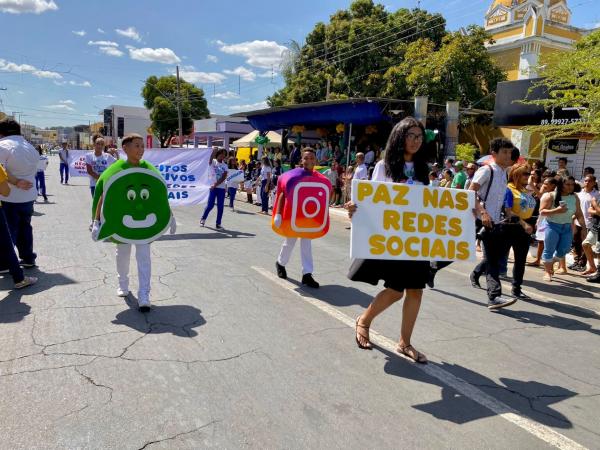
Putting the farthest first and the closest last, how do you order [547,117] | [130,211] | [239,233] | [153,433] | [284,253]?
[547,117] < [239,233] < [284,253] < [130,211] < [153,433]

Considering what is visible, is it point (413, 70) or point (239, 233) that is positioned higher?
point (413, 70)

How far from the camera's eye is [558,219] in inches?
298

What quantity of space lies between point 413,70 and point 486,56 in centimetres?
347

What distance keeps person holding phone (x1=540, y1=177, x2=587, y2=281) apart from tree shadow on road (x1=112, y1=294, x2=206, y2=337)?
571 centimetres

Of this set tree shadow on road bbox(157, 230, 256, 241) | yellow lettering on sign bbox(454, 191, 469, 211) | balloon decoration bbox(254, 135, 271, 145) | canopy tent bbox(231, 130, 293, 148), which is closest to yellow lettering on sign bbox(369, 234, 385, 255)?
yellow lettering on sign bbox(454, 191, 469, 211)

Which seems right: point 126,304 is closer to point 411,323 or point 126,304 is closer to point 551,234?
point 411,323

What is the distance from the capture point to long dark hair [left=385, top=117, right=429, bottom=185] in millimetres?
3814

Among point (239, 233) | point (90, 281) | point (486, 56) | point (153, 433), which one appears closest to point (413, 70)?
point (486, 56)

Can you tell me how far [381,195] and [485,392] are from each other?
1.68 m

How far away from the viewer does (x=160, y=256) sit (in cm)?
727

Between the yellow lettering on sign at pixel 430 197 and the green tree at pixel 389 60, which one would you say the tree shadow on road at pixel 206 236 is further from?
the green tree at pixel 389 60

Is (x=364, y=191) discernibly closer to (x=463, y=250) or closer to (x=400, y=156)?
(x=400, y=156)

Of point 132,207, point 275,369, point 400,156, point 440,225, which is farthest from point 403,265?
point 132,207

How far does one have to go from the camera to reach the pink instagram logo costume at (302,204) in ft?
19.4
